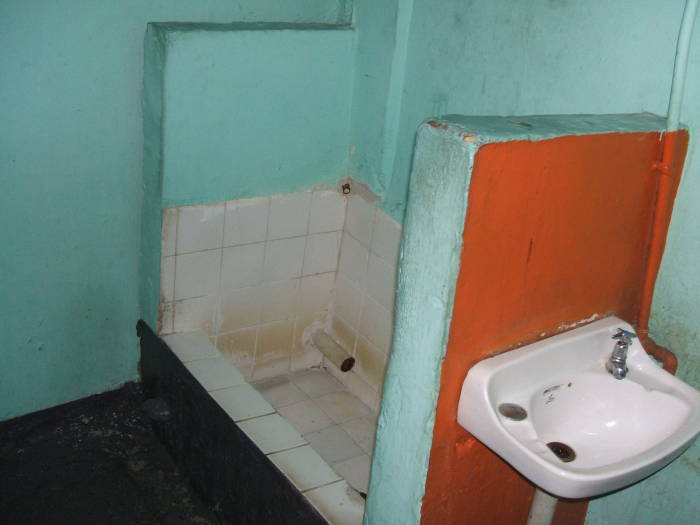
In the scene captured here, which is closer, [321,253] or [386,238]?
[386,238]

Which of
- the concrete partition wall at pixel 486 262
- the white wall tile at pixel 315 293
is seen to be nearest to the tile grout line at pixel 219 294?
the white wall tile at pixel 315 293

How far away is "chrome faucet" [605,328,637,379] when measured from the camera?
1.98 metres

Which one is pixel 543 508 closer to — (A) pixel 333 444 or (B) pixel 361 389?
(A) pixel 333 444

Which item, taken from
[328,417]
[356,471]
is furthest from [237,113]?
[356,471]

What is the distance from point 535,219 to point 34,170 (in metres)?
1.81

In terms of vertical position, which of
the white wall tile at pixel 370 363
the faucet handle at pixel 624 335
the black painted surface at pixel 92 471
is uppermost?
the faucet handle at pixel 624 335

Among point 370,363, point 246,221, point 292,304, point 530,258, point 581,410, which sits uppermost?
point 530,258

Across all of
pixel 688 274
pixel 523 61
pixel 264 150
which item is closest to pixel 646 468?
pixel 688 274

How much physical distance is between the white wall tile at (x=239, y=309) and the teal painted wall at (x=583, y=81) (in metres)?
0.70

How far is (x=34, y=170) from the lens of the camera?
2.70 metres

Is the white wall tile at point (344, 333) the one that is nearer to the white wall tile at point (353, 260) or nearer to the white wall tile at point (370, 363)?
the white wall tile at point (370, 363)

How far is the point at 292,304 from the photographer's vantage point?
131 inches

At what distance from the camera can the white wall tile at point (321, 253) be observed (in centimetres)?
326

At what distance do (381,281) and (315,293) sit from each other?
38cm
